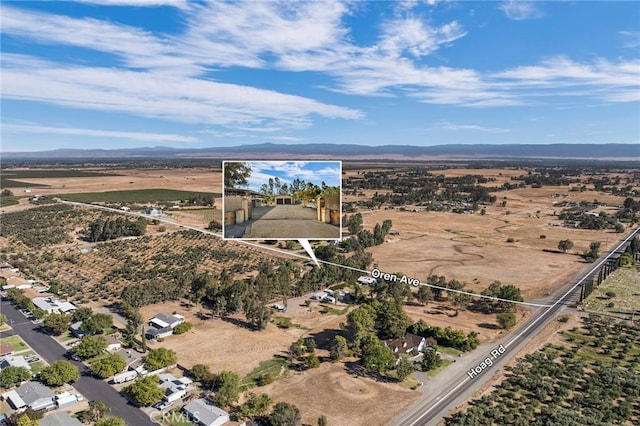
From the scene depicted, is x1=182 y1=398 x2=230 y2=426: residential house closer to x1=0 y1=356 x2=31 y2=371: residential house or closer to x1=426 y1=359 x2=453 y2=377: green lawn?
x1=0 y1=356 x2=31 y2=371: residential house

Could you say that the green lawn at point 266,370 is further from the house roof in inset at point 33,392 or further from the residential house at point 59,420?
the house roof in inset at point 33,392

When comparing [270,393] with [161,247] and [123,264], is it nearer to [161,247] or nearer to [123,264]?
[123,264]

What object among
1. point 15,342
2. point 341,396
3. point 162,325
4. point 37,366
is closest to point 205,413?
point 341,396

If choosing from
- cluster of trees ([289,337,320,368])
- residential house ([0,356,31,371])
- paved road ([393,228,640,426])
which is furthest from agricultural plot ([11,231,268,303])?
paved road ([393,228,640,426])

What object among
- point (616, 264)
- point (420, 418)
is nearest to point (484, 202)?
point (616, 264)

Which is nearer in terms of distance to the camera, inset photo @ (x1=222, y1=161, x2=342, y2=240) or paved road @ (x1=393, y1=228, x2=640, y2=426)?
inset photo @ (x1=222, y1=161, x2=342, y2=240)
